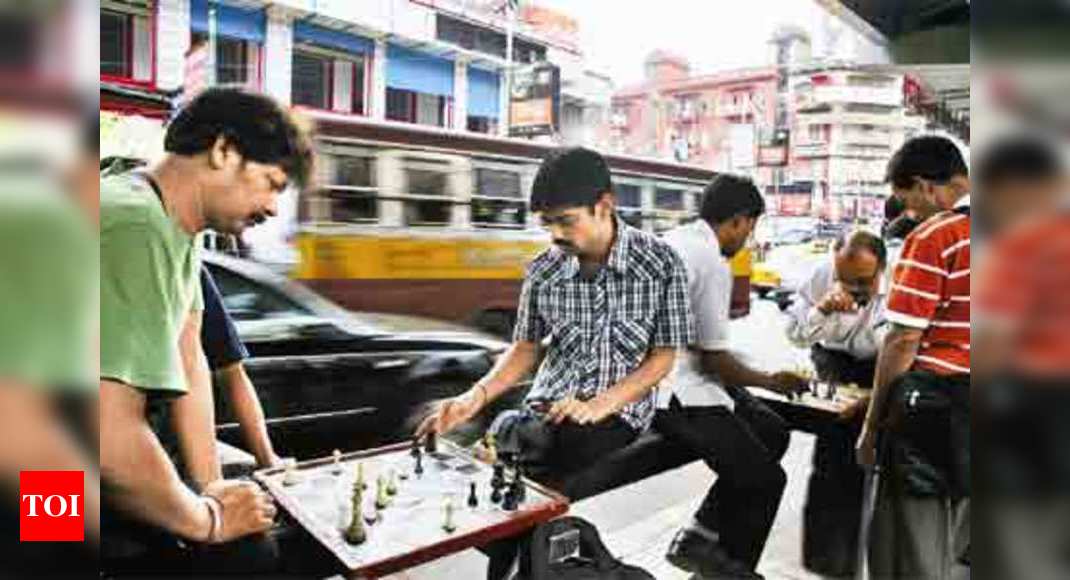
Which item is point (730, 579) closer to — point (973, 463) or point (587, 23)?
point (973, 463)

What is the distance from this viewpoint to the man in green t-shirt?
1.21 metres

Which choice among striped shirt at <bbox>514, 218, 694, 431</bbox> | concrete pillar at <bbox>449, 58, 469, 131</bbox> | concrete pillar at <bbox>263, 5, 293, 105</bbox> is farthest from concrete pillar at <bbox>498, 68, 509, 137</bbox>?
concrete pillar at <bbox>263, 5, 293, 105</bbox>

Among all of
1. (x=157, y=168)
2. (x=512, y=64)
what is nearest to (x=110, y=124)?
(x=157, y=168)

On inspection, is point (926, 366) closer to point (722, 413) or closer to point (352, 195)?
point (722, 413)

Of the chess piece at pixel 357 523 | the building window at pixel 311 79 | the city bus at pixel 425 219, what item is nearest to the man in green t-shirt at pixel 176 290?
the chess piece at pixel 357 523

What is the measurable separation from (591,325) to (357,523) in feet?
3.00

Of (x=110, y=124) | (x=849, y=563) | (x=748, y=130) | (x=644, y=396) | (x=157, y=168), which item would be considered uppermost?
(x=748, y=130)

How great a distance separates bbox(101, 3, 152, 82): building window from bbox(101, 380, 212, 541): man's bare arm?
826mm

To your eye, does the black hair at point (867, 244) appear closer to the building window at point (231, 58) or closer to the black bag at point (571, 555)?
the black bag at point (571, 555)

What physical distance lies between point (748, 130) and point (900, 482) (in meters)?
1.49

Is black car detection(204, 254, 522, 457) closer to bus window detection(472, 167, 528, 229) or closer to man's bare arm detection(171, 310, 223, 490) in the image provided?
bus window detection(472, 167, 528, 229)

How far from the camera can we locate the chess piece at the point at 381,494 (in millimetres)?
1538

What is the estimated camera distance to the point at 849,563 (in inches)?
102

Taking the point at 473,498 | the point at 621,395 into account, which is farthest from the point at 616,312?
the point at 473,498
